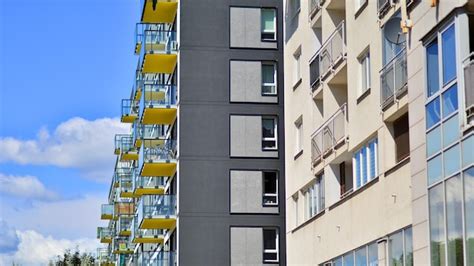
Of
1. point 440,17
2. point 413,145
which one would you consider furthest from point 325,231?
point 440,17

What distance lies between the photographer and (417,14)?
86.4 feet

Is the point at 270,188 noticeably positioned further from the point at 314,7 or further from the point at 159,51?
the point at 314,7

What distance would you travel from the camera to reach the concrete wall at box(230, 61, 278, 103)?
53125 millimetres

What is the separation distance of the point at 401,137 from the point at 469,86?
686cm

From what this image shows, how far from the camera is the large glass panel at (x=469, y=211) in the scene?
22.0 meters

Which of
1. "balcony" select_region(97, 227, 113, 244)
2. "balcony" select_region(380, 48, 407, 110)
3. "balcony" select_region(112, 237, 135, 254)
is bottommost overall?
"balcony" select_region(380, 48, 407, 110)

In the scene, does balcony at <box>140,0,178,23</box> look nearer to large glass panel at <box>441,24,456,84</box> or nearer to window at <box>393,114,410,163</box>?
window at <box>393,114,410,163</box>

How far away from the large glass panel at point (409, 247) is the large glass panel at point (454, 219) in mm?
3851

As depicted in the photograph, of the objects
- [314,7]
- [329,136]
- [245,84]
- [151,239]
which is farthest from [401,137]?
[151,239]

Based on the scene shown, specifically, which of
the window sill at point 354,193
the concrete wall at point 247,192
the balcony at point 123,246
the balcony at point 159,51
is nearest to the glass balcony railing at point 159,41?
the balcony at point 159,51

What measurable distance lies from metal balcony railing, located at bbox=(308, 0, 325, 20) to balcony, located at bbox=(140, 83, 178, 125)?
16468mm

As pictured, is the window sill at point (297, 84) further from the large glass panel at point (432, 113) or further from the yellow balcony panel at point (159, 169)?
the large glass panel at point (432, 113)

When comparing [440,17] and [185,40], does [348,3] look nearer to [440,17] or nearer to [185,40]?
[440,17]

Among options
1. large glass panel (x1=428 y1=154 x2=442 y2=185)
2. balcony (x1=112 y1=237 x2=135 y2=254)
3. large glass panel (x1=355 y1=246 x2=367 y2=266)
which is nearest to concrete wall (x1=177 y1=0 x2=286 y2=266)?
large glass panel (x1=355 y1=246 x2=367 y2=266)
